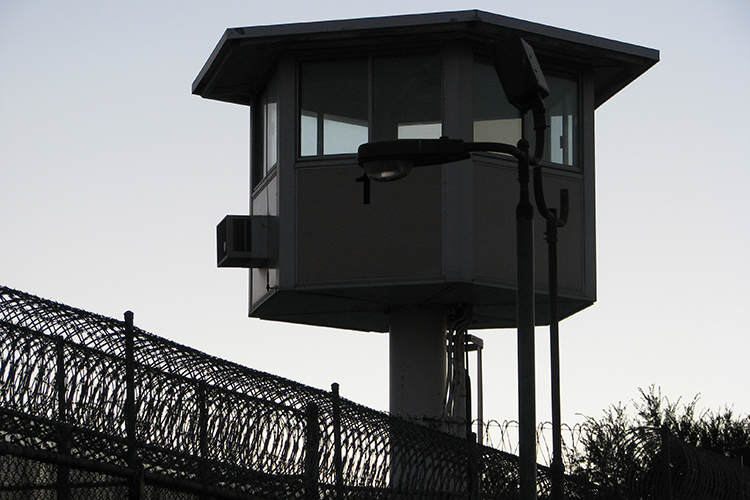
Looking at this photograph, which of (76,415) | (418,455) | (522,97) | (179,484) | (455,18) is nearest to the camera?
(76,415)

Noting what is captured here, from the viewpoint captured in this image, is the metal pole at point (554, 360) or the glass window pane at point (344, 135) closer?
the metal pole at point (554, 360)

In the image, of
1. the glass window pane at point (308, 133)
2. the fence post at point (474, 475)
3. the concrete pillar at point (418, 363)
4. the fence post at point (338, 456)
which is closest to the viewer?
the fence post at point (338, 456)

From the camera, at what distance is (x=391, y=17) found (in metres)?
16.8

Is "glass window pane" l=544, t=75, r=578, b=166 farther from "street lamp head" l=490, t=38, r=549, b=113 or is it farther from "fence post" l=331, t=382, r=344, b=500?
"fence post" l=331, t=382, r=344, b=500

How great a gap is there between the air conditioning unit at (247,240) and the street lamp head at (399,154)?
8.81 m

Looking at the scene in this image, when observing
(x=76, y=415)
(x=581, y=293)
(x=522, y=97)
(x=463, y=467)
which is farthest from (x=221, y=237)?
(x=76, y=415)

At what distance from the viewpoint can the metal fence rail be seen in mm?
7023

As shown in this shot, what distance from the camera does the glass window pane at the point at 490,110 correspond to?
17.3 meters

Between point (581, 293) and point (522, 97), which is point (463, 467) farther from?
point (581, 293)

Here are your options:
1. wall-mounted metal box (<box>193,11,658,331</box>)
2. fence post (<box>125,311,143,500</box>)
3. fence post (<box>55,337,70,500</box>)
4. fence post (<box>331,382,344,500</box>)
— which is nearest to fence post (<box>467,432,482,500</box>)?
fence post (<box>331,382,344,500</box>)

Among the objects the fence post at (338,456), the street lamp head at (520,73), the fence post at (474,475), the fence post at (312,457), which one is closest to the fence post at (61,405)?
the fence post at (312,457)

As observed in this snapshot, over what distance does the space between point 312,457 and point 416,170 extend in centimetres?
850

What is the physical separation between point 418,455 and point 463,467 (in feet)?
2.48

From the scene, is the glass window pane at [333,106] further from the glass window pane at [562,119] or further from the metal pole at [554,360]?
the metal pole at [554,360]
